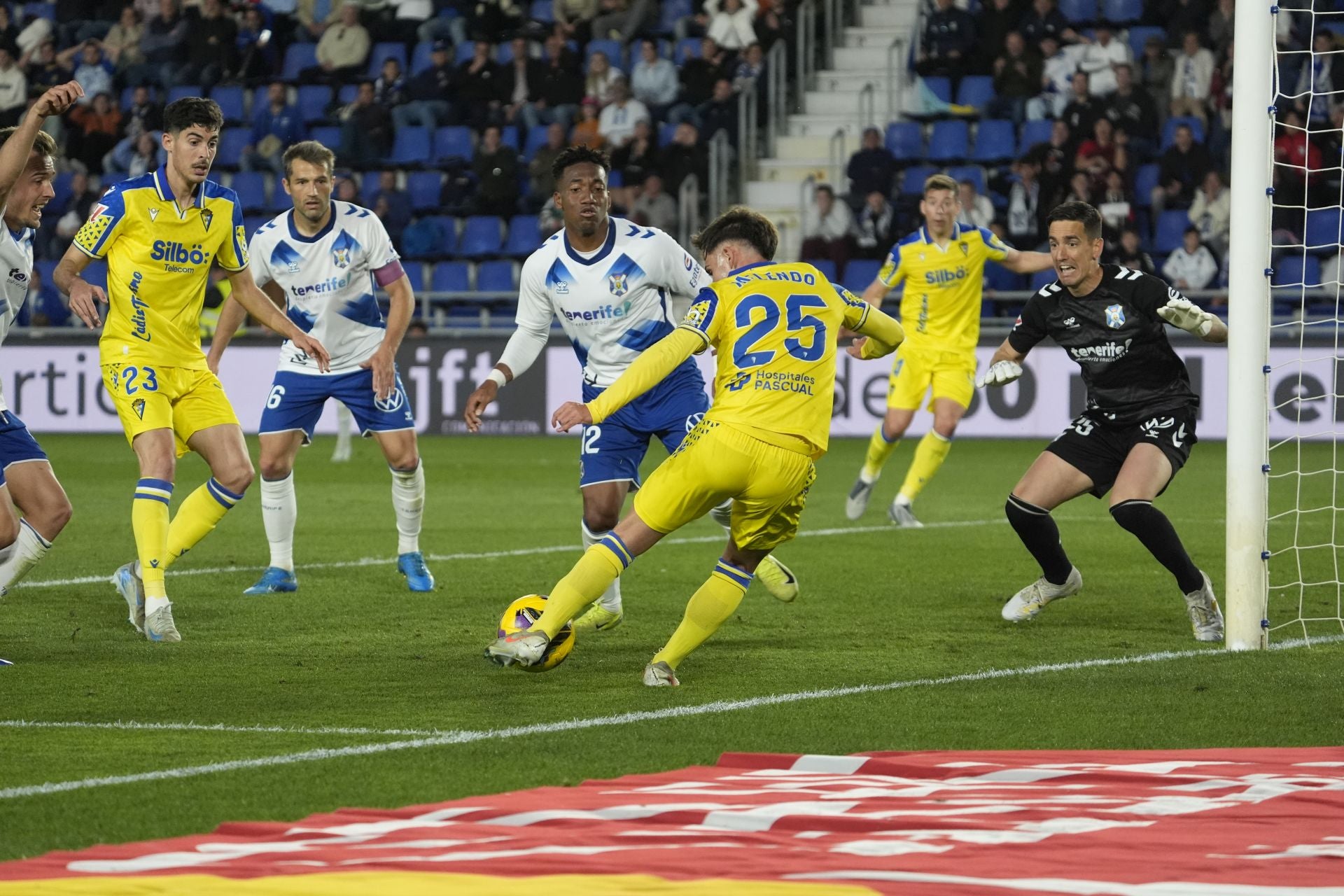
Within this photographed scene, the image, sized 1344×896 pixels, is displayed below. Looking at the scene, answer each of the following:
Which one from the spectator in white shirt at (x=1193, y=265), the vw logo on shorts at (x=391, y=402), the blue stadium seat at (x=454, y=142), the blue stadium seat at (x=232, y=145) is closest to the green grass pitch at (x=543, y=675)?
the vw logo on shorts at (x=391, y=402)

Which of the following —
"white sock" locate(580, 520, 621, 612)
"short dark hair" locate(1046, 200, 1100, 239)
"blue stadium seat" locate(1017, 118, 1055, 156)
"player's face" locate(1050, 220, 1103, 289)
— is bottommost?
"white sock" locate(580, 520, 621, 612)

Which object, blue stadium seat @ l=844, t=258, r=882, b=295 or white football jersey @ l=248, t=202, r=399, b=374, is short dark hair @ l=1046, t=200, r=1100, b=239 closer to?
white football jersey @ l=248, t=202, r=399, b=374

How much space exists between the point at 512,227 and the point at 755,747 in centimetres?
1897

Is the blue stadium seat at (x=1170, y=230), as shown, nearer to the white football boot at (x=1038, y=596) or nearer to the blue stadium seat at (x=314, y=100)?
the blue stadium seat at (x=314, y=100)

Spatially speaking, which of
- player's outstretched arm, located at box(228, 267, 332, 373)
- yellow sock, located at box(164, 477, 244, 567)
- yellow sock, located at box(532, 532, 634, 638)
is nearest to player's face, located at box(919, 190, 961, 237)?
player's outstretched arm, located at box(228, 267, 332, 373)

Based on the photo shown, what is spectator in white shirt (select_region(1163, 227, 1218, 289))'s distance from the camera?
20703mm

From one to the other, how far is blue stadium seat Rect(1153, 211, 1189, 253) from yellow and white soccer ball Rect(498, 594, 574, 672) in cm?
1588

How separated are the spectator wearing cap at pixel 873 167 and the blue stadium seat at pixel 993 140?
1.20 m

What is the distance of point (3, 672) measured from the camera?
24.1 ft

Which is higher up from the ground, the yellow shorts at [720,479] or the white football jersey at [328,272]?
the white football jersey at [328,272]

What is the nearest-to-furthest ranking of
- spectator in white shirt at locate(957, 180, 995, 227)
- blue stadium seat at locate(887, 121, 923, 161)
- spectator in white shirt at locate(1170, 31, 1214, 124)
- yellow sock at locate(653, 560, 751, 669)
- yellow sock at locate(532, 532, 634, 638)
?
yellow sock at locate(532, 532, 634, 638) < yellow sock at locate(653, 560, 751, 669) < spectator in white shirt at locate(957, 180, 995, 227) < spectator in white shirt at locate(1170, 31, 1214, 124) < blue stadium seat at locate(887, 121, 923, 161)

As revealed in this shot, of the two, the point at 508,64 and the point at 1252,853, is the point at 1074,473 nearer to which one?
the point at 1252,853

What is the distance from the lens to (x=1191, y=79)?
73.7ft

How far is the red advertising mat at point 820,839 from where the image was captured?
13.4 feet
